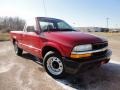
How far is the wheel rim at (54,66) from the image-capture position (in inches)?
185

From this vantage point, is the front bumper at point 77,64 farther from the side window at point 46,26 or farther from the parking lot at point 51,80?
the side window at point 46,26

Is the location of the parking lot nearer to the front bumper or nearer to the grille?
the front bumper

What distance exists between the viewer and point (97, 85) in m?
4.30

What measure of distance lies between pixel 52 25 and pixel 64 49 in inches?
72.0

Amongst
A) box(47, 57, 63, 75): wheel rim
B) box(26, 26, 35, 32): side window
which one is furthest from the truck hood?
box(26, 26, 35, 32): side window

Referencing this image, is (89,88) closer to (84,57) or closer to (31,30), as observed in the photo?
(84,57)

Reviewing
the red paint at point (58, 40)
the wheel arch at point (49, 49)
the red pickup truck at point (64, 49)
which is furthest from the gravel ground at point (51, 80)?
the red paint at point (58, 40)

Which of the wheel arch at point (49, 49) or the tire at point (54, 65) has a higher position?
the wheel arch at point (49, 49)

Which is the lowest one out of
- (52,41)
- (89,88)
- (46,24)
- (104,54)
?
(89,88)

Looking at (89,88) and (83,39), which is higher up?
(83,39)

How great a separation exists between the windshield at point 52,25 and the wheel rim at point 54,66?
1.13 metres

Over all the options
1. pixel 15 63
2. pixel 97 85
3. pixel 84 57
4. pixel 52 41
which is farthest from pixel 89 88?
pixel 15 63

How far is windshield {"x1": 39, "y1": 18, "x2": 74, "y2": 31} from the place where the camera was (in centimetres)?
563

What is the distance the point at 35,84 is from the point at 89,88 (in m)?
1.34
